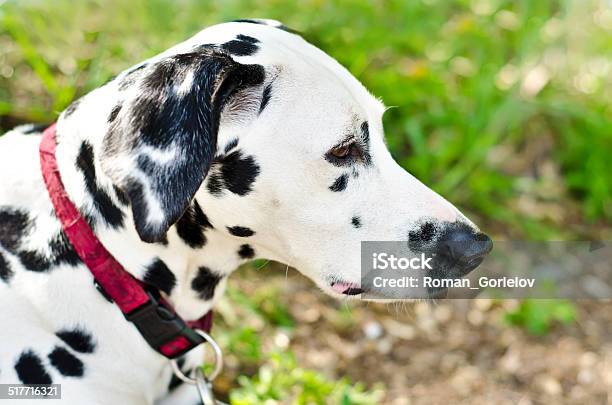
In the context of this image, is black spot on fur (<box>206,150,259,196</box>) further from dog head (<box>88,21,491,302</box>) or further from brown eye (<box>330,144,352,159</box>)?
brown eye (<box>330,144,352,159</box>)

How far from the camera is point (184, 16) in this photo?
4.11 meters

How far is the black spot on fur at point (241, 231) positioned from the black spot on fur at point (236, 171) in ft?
0.38

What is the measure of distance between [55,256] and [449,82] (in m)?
2.81

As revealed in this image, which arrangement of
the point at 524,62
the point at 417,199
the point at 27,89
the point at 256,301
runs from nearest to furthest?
the point at 417,199, the point at 256,301, the point at 27,89, the point at 524,62

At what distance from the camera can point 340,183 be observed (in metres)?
2.06

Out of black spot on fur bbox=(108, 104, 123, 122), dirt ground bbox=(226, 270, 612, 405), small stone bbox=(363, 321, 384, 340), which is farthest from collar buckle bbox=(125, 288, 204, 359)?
small stone bbox=(363, 321, 384, 340)

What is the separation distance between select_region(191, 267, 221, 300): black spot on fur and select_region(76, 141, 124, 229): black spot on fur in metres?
0.28

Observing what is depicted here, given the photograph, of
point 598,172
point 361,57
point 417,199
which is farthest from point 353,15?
point 417,199

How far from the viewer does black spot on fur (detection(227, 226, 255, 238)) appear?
207cm

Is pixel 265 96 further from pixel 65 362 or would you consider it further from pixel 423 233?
pixel 65 362

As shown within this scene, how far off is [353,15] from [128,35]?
119 cm

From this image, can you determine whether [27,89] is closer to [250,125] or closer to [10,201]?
[10,201]

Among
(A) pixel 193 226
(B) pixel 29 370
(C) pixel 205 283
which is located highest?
(A) pixel 193 226

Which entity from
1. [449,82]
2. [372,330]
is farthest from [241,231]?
[449,82]
